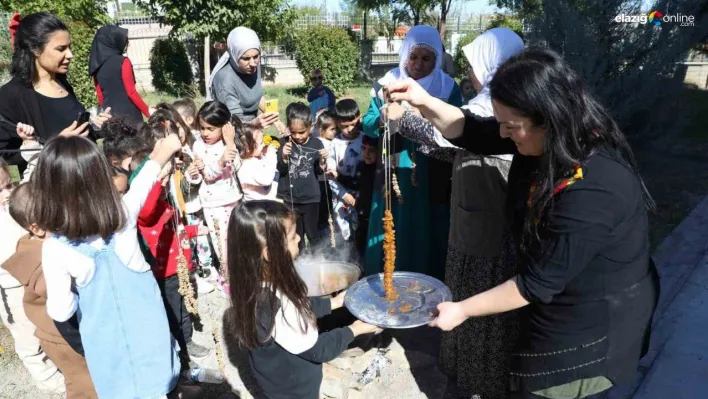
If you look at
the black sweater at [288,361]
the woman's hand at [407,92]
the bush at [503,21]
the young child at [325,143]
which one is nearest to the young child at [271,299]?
the black sweater at [288,361]

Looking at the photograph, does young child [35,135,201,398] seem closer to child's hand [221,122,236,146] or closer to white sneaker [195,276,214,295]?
child's hand [221,122,236,146]

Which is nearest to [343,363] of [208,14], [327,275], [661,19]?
[327,275]

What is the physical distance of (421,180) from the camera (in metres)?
3.36

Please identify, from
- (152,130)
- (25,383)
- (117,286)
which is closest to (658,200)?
(152,130)

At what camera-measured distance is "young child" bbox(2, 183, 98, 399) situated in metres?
2.51

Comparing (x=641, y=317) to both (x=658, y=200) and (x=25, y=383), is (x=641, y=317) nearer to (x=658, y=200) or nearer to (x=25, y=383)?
(x=25, y=383)

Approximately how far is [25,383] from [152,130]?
196 centimetres

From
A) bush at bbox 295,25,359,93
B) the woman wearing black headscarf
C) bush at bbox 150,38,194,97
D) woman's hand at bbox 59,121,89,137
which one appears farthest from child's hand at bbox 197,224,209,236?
bush at bbox 150,38,194,97

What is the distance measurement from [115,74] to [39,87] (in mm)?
2238

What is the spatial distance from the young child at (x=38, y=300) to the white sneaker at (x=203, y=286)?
162 cm

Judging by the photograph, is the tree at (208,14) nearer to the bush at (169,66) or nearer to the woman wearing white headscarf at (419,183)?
the bush at (169,66)

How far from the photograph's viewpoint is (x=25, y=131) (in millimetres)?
3340

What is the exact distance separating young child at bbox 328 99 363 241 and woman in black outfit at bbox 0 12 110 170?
1.91 metres

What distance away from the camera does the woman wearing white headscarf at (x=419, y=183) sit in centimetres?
329
